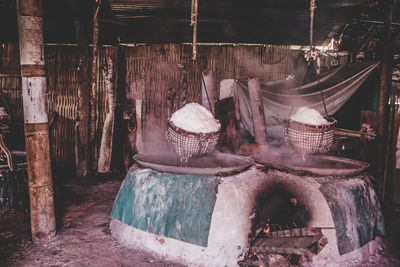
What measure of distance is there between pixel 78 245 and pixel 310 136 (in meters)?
3.82

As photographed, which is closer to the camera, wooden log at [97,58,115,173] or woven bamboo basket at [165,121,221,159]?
woven bamboo basket at [165,121,221,159]

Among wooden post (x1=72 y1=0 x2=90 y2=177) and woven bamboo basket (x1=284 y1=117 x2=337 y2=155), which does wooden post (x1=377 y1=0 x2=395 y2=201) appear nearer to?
woven bamboo basket (x1=284 y1=117 x2=337 y2=155)

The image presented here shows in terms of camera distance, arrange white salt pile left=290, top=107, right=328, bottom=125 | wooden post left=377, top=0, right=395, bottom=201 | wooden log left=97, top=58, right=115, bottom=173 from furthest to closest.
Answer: wooden log left=97, top=58, right=115, bottom=173 → wooden post left=377, top=0, right=395, bottom=201 → white salt pile left=290, top=107, right=328, bottom=125

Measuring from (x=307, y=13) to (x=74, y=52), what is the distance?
21.2 ft

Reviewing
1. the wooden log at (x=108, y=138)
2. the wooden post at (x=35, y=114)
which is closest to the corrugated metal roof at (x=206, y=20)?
the wooden log at (x=108, y=138)

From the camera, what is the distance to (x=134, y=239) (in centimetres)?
416

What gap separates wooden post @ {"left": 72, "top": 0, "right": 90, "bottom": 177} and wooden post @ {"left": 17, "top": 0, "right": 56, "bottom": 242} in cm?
344

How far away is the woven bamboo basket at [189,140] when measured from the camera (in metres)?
3.62

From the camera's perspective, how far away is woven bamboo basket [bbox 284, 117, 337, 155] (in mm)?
3758

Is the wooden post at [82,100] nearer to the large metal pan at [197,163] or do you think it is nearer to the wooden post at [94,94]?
the wooden post at [94,94]

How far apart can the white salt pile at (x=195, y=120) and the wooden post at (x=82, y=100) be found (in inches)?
184

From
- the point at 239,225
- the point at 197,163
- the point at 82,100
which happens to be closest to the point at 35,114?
the point at 197,163

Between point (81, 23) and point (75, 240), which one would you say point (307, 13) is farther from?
point (75, 240)

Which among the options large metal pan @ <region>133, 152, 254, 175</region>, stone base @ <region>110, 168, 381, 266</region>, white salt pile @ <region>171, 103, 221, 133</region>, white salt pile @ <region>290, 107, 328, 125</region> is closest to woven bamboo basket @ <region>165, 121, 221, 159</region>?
white salt pile @ <region>171, 103, 221, 133</region>
